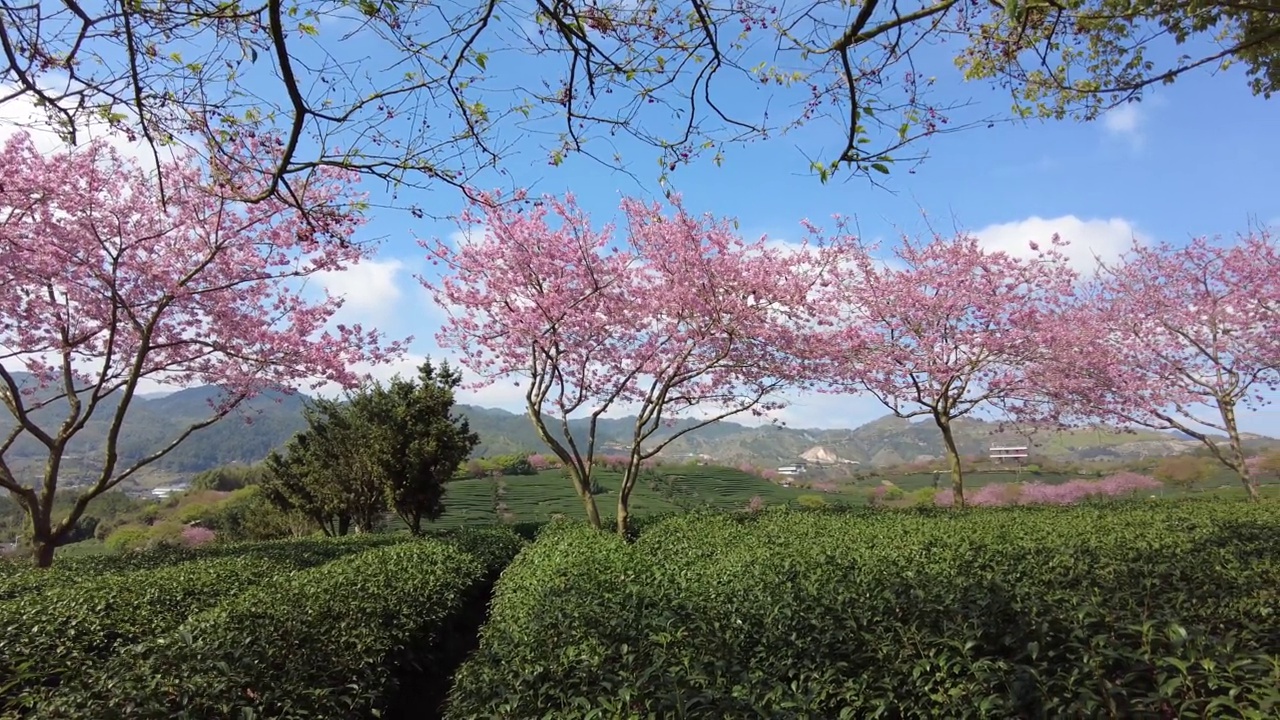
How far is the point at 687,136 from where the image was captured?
4.59 meters

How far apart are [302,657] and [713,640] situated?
244 centimetres

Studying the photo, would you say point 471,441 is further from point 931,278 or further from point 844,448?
point 844,448

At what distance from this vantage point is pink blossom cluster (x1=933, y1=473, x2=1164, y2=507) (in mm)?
20859

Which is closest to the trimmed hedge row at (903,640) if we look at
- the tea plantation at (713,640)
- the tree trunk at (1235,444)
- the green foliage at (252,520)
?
the tea plantation at (713,640)

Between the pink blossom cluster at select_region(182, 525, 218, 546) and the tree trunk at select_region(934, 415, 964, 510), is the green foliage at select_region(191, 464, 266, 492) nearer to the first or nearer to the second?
the pink blossom cluster at select_region(182, 525, 218, 546)

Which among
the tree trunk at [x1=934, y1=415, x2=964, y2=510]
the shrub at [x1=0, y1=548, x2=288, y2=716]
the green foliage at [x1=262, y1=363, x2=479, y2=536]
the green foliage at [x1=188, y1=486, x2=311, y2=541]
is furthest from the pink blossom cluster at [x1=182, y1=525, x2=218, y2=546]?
the tree trunk at [x1=934, y1=415, x2=964, y2=510]

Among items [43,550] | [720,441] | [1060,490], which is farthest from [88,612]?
[720,441]

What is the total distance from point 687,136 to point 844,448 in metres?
75.9

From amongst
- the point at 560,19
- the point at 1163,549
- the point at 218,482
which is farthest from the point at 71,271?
the point at 218,482

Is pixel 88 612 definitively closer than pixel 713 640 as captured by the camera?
No

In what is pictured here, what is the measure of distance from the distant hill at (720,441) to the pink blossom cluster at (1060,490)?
1341 millimetres

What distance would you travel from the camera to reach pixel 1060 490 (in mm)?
21516

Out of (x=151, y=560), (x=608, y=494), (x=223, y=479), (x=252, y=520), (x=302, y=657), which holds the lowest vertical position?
(x=608, y=494)

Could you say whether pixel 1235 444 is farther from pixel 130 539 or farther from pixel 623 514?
pixel 130 539
